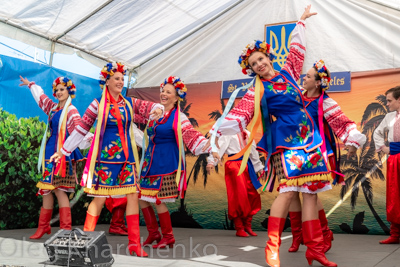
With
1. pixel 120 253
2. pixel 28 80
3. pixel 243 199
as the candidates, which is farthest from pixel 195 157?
pixel 120 253

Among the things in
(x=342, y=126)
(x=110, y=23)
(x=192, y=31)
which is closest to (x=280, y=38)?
(x=192, y=31)

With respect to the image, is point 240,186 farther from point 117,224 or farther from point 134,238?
point 134,238

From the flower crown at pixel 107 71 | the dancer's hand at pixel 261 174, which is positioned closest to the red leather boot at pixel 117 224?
the dancer's hand at pixel 261 174

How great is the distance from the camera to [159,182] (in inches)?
155

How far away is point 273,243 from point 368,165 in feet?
10.0

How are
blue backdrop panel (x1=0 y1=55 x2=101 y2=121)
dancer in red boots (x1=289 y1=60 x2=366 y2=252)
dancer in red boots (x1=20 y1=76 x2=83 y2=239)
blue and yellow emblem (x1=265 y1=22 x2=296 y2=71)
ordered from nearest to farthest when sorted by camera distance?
dancer in red boots (x1=289 y1=60 x2=366 y2=252)
dancer in red boots (x1=20 y1=76 x2=83 y2=239)
blue backdrop panel (x1=0 y1=55 x2=101 y2=121)
blue and yellow emblem (x1=265 y1=22 x2=296 y2=71)

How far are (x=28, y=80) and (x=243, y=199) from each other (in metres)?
2.90

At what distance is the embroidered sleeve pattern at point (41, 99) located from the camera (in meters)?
5.05

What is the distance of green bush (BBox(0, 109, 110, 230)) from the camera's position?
5137 millimetres

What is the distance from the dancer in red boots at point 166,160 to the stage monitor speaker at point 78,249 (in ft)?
3.91

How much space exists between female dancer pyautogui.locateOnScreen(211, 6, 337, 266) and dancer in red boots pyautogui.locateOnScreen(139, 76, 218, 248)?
966 mm

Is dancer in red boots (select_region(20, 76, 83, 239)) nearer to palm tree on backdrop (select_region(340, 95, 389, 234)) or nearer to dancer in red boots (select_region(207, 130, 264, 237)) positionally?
dancer in red boots (select_region(207, 130, 264, 237))

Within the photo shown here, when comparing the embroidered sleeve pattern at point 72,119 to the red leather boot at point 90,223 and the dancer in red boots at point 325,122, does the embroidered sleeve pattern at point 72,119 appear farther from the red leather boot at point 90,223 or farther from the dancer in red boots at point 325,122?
the dancer in red boots at point 325,122

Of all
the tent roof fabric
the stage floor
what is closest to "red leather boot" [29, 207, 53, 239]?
the stage floor
